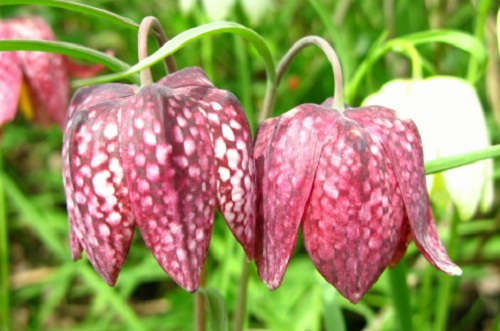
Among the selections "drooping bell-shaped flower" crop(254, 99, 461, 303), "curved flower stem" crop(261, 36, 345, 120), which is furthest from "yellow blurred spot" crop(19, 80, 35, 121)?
"drooping bell-shaped flower" crop(254, 99, 461, 303)

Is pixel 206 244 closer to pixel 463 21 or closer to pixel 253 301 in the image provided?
pixel 253 301

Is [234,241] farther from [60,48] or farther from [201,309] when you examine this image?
[60,48]

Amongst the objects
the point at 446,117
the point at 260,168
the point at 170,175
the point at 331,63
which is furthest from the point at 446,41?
the point at 170,175

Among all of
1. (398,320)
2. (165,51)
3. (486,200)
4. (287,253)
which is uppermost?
(165,51)

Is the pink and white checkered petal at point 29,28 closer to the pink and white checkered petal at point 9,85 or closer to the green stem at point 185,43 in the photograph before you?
the pink and white checkered petal at point 9,85

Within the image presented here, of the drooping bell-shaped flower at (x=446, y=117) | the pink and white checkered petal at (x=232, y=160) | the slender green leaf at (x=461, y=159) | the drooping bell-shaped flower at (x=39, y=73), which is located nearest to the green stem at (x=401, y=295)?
the drooping bell-shaped flower at (x=446, y=117)

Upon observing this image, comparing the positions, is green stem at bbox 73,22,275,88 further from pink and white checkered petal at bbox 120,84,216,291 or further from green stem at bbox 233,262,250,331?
green stem at bbox 233,262,250,331

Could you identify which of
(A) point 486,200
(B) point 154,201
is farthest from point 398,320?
(B) point 154,201
